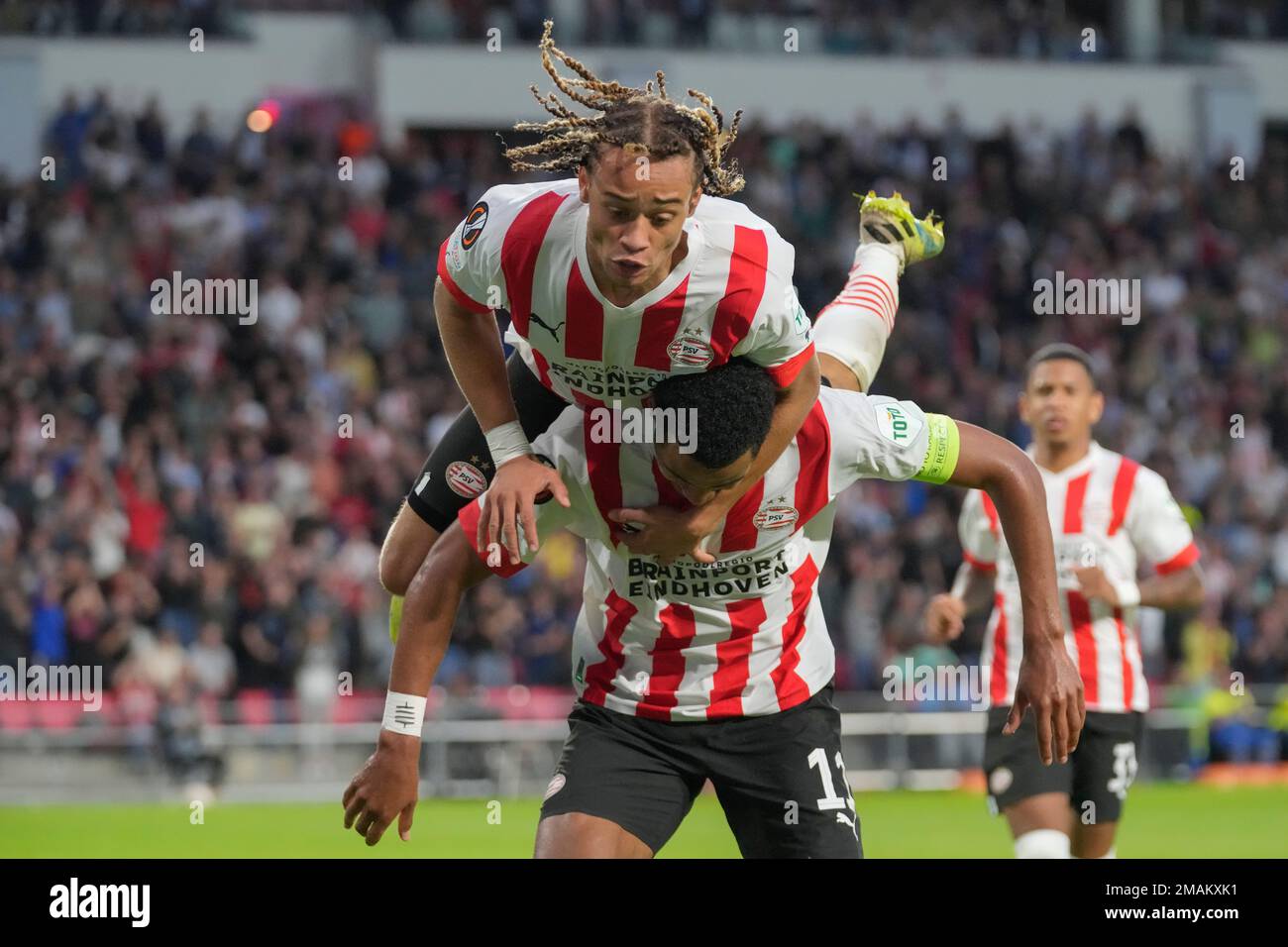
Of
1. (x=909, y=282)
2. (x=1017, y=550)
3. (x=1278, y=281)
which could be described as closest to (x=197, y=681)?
(x=909, y=282)

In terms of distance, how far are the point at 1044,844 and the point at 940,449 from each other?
93.0 inches

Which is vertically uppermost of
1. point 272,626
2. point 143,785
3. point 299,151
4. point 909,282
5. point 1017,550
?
point 299,151

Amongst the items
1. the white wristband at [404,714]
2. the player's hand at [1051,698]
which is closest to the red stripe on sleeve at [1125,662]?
the player's hand at [1051,698]

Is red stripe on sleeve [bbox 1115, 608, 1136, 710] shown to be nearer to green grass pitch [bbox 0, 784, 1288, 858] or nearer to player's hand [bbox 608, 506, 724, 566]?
player's hand [bbox 608, 506, 724, 566]

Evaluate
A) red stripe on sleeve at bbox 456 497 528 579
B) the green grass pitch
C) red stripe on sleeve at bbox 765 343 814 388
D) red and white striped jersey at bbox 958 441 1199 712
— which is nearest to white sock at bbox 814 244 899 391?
red stripe on sleeve at bbox 765 343 814 388

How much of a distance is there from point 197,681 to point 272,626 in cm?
72

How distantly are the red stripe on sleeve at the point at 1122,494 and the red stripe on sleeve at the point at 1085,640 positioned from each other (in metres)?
0.31

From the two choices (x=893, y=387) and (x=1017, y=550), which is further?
(x=893, y=387)

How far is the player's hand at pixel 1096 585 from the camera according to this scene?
7.14m

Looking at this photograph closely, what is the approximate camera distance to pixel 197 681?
14.1 metres

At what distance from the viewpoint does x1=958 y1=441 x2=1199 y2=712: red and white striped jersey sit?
7223 millimetres

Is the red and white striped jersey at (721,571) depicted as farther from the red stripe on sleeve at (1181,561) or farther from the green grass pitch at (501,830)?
the green grass pitch at (501,830)

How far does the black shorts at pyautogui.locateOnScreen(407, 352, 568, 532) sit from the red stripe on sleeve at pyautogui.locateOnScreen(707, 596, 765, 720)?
2.87 ft
